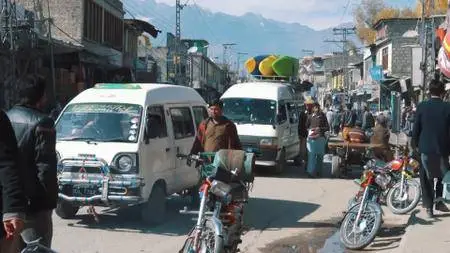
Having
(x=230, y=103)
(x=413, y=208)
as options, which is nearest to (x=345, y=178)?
(x=230, y=103)

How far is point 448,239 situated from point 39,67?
20820mm

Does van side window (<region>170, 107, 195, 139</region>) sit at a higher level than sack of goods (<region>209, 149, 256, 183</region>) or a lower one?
higher

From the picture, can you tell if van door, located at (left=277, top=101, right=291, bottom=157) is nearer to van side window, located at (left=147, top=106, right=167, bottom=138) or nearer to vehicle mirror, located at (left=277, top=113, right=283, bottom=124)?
vehicle mirror, located at (left=277, top=113, right=283, bottom=124)

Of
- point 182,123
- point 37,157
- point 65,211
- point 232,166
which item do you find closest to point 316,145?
point 182,123

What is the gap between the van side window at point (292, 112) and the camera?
1805 cm

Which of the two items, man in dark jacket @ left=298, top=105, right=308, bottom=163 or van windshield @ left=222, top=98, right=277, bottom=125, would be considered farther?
man in dark jacket @ left=298, top=105, right=308, bottom=163

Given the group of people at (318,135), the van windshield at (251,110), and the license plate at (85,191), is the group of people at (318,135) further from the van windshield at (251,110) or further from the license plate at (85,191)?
the license plate at (85,191)

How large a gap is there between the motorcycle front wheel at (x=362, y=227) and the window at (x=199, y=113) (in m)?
3.98

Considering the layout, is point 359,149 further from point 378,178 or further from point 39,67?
point 39,67

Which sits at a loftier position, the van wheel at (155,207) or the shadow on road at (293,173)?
the van wheel at (155,207)

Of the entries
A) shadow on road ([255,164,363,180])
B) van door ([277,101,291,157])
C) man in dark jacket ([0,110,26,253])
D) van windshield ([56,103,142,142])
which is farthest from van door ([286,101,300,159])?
man in dark jacket ([0,110,26,253])

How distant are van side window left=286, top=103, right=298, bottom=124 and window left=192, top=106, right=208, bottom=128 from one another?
6.35m

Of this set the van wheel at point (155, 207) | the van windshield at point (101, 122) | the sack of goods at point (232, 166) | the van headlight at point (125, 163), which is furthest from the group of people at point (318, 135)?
the sack of goods at point (232, 166)

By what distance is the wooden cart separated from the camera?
50.6 ft
